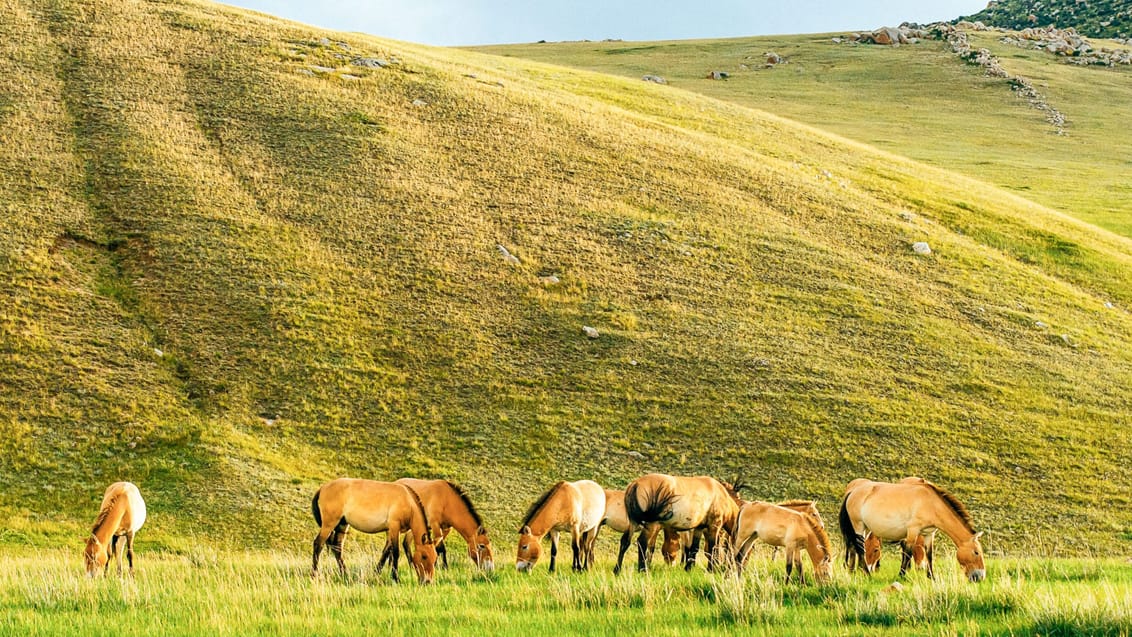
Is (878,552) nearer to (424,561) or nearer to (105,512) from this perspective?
(424,561)

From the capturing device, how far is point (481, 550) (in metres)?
15.3

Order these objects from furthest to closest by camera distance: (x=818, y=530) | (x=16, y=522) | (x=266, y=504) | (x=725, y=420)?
(x=725, y=420) → (x=266, y=504) → (x=16, y=522) → (x=818, y=530)

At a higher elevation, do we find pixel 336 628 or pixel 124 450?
pixel 336 628

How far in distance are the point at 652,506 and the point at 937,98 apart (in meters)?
113

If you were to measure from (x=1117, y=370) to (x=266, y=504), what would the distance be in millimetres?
35211

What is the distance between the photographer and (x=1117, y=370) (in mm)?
39344

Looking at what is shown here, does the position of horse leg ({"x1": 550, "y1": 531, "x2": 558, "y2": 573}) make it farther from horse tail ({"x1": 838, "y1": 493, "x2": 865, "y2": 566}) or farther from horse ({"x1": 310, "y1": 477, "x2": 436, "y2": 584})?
horse tail ({"x1": 838, "y1": 493, "x2": 865, "y2": 566})

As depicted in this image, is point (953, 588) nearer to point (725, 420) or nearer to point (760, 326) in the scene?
point (725, 420)

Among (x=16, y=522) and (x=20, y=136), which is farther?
(x=20, y=136)

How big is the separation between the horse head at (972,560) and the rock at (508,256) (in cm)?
2966

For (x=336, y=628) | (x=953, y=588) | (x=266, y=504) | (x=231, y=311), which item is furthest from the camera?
(x=231, y=311)

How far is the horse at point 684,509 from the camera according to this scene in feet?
51.0

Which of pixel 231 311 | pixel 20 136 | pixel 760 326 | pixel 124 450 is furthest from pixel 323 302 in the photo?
pixel 20 136

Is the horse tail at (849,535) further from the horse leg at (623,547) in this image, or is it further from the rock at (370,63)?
the rock at (370,63)
